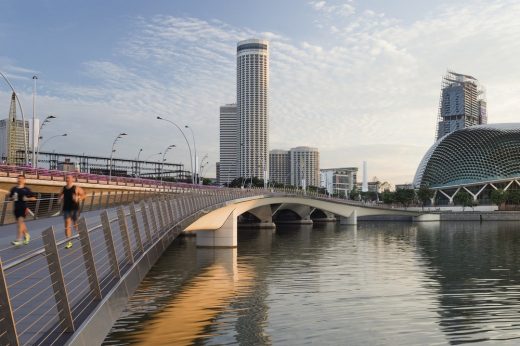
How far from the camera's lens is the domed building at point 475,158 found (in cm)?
15225

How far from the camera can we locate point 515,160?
5969 inches

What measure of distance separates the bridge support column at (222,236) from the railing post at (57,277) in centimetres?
4109

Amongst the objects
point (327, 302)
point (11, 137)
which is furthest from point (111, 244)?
point (11, 137)

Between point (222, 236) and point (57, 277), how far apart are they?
137 feet

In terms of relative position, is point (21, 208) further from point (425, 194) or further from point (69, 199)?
point (425, 194)

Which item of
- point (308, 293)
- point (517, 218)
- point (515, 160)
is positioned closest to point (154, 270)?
point (308, 293)

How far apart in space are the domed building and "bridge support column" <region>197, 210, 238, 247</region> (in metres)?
122


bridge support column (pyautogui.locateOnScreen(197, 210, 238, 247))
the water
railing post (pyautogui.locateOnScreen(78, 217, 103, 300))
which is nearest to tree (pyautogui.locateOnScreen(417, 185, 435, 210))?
bridge support column (pyautogui.locateOnScreen(197, 210, 238, 247))

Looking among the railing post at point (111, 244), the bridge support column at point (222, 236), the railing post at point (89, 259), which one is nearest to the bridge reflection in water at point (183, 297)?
the railing post at point (111, 244)

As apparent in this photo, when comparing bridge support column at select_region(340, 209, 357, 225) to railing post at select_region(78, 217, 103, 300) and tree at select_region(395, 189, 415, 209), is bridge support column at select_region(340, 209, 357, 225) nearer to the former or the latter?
tree at select_region(395, 189, 415, 209)

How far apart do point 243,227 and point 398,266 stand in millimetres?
61401

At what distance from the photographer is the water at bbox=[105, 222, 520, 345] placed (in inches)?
601

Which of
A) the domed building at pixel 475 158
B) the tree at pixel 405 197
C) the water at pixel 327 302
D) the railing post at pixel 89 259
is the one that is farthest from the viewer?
the domed building at pixel 475 158

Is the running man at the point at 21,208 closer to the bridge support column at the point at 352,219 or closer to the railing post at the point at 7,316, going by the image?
the railing post at the point at 7,316
